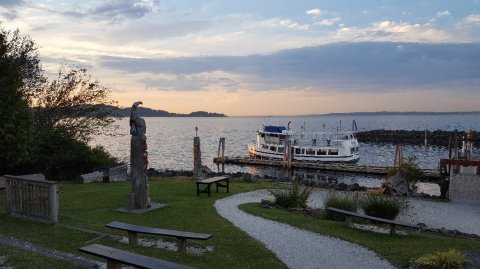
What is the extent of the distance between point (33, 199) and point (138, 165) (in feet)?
11.1

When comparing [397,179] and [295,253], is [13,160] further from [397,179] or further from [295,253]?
[397,179]

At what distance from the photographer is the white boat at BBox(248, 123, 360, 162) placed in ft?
172

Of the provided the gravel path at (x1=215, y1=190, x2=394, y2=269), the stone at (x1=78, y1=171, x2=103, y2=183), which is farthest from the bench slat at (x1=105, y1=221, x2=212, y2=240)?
the stone at (x1=78, y1=171, x2=103, y2=183)

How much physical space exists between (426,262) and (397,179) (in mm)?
16017

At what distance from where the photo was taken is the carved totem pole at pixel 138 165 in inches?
565

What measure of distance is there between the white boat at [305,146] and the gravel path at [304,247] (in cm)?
3758

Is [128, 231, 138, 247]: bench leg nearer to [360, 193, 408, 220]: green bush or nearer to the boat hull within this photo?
[360, 193, 408, 220]: green bush

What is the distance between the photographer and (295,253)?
9578 millimetres

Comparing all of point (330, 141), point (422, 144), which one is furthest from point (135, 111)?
point (422, 144)

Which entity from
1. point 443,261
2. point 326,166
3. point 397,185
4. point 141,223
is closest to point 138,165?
point 141,223

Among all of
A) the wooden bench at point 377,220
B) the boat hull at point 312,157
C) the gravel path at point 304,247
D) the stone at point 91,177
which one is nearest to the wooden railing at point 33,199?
the gravel path at point 304,247

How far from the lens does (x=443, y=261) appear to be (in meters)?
8.46

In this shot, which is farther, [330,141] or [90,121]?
[330,141]

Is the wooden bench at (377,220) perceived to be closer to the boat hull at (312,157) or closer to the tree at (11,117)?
the tree at (11,117)
